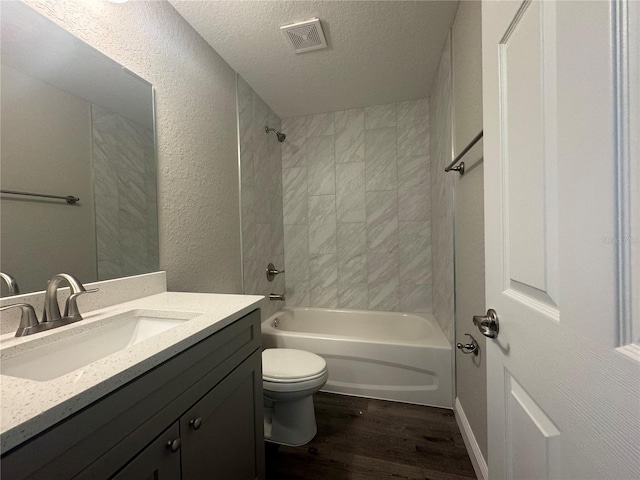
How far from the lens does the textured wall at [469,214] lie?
113 centimetres

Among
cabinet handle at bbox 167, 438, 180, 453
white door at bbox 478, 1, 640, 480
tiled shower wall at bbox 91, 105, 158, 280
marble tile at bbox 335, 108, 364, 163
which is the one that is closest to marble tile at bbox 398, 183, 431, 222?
marble tile at bbox 335, 108, 364, 163

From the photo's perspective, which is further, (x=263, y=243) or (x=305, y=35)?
(x=263, y=243)

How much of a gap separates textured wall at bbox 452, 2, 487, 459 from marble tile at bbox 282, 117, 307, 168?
1.49 metres

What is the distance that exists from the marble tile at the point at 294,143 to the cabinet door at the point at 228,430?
2.07 m

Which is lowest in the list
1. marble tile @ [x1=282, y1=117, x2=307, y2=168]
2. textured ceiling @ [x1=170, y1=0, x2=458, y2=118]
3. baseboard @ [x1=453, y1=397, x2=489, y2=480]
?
baseboard @ [x1=453, y1=397, x2=489, y2=480]

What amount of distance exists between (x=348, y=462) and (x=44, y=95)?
1.99 m

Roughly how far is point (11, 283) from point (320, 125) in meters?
2.42

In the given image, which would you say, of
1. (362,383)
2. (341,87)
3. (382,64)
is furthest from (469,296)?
(341,87)

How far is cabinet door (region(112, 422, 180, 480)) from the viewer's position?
1.74ft

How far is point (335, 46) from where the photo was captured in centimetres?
162

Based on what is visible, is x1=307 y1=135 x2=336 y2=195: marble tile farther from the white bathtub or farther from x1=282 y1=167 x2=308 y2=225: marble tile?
the white bathtub

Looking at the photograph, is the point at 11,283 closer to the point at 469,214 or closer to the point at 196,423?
the point at 196,423

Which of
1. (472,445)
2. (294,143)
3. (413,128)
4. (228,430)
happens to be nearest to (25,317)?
(228,430)

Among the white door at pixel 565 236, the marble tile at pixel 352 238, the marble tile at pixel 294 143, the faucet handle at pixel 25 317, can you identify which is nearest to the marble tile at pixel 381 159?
the marble tile at pixel 352 238
